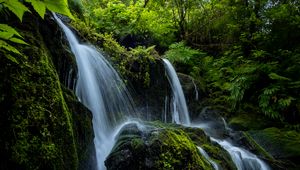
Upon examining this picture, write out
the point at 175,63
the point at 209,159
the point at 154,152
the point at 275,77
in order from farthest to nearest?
the point at 175,63 < the point at 275,77 < the point at 209,159 < the point at 154,152

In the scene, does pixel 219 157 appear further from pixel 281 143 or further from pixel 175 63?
pixel 175 63

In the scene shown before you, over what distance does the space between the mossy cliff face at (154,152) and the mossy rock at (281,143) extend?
2644 mm

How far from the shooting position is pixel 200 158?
13.8 ft

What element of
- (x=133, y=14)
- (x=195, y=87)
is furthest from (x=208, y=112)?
(x=133, y=14)

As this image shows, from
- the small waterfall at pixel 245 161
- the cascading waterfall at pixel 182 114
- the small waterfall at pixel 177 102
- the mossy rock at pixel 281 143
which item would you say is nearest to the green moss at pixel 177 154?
the small waterfall at pixel 245 161

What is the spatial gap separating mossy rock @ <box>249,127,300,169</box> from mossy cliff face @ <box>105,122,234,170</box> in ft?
8.68

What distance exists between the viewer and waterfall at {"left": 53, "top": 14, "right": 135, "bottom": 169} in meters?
4.83

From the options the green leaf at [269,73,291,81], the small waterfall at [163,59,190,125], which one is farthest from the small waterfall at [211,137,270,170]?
the green leaf at [269,73,291,81]

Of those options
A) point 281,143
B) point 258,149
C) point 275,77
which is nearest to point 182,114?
point 258,149

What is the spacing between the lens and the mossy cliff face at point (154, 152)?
3.64 metres

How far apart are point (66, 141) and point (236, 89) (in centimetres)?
645

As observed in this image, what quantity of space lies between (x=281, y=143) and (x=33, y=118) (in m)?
5.46

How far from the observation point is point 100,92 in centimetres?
536

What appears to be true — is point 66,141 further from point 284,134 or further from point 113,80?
point 284,134
